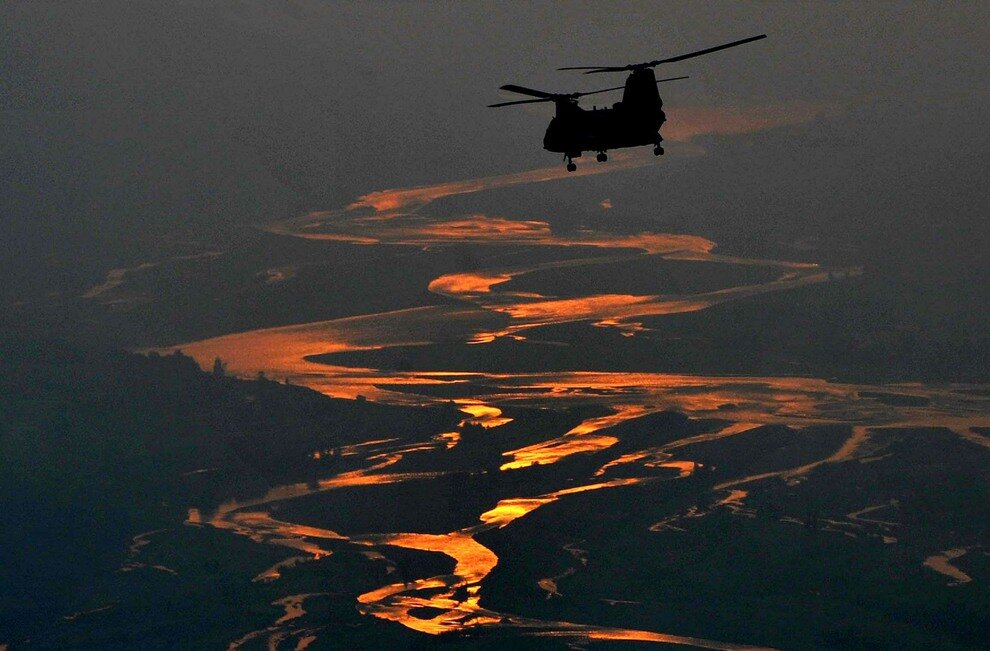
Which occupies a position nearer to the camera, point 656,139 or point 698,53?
point 698,53

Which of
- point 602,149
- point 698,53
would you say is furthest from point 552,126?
point 698,53

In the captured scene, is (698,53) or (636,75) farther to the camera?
(636,75)

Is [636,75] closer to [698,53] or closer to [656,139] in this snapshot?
[656,139]

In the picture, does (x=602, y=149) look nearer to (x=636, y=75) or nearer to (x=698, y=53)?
(x=636, y=75)

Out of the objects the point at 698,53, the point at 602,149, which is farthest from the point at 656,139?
the point at 698,53

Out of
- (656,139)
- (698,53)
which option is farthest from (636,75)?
(698,53)
